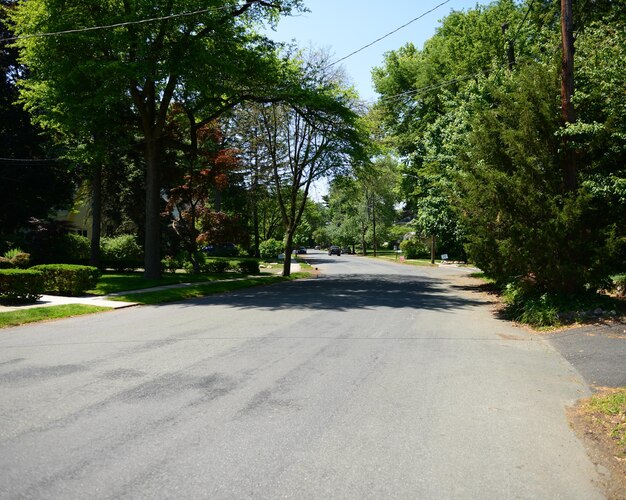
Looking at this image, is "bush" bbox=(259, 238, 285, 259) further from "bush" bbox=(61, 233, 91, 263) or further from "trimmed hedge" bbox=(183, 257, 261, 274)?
"bush" bbox=(61, 233, 91, 263)

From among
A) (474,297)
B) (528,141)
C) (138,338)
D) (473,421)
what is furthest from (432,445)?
(474,297)

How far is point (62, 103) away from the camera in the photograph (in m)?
19.0

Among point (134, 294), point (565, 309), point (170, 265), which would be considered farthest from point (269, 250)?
point (565, 309)

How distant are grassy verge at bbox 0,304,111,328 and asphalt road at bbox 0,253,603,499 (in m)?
1.62

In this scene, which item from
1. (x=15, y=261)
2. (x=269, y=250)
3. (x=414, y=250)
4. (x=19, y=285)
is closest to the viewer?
(x=19, y=285)

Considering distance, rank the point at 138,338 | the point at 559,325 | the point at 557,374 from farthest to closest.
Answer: the point at 559,325 < the point at 138,338 < the point at 557,374

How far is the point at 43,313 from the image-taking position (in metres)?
12.6

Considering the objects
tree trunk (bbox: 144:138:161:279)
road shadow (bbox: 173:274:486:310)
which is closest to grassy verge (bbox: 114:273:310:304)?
road shadow (bbox: 173:274:486:310)

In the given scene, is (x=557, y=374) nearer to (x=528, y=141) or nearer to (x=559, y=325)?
(x=559, y=325)

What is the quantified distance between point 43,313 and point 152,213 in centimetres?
942

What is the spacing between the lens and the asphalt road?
12.3 feet

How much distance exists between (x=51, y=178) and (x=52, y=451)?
2908 cm

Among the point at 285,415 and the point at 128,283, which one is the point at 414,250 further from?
the point at 285,415

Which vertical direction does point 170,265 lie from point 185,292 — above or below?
above
